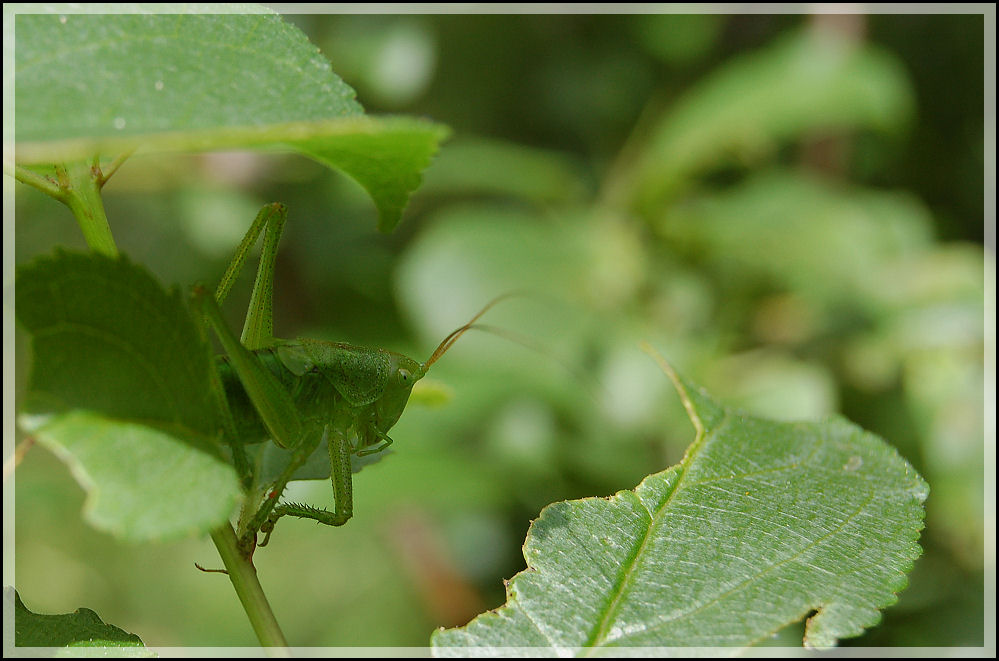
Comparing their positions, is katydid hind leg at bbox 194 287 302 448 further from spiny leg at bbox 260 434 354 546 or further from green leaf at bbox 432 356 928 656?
green leaf at bbox 432 356 928 656

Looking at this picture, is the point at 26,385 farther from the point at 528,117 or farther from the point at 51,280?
the point at 528,117

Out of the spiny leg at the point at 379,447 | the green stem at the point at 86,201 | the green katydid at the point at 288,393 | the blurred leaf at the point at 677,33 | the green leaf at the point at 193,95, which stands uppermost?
the green leaf at the point at 193,95

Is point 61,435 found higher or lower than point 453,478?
higher

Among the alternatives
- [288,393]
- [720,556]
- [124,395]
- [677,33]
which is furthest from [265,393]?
[677,33]

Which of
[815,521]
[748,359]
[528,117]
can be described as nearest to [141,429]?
[815,521]

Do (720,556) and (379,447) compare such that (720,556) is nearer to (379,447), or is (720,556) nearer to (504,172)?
(379,447)

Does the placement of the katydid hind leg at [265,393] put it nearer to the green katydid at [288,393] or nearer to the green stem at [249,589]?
the green katydid at [288,393]

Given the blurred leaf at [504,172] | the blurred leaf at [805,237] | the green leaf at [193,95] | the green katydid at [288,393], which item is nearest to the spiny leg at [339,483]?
the green katydid at [288,393]
